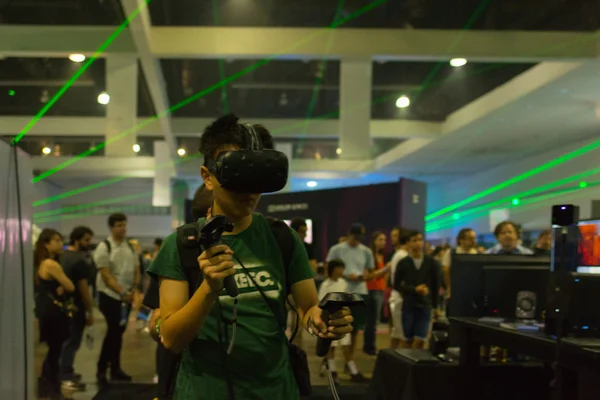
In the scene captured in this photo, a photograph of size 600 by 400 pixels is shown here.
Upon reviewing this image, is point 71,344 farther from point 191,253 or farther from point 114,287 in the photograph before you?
point 191,253

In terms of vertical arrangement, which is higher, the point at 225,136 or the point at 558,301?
the point at 225,136

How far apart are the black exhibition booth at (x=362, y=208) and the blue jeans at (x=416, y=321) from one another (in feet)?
15.5

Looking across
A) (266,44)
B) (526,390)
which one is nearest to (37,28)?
(266,44)

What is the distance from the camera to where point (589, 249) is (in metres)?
3.49

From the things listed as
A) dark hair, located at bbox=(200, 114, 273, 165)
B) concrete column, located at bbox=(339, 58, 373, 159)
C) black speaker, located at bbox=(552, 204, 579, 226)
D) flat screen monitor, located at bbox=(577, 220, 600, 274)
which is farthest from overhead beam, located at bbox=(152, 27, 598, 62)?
dark hair, located at bbox=(200, 114, 273, 165)

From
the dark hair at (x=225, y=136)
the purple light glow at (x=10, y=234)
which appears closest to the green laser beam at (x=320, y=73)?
the purple light glow at (x=10, y=234)

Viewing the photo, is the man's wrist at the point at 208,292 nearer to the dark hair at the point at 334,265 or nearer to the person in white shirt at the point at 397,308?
the dark hair at the point at 334,265

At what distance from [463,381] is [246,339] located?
2756mm

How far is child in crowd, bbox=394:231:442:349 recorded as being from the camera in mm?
5727

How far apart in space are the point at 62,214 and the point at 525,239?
14.7m

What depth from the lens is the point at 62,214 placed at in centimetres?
2083

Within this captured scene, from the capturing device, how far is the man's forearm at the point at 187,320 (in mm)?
1188

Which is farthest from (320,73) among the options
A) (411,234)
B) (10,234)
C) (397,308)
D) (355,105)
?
(10,234)

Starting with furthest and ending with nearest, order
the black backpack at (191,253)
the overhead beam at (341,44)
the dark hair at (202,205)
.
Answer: the overhead beam at (341,44) → the dark hair at (202,205) → the black backpack at (191,253)
